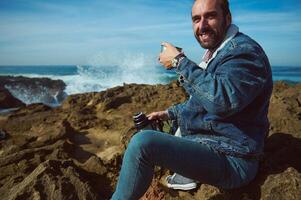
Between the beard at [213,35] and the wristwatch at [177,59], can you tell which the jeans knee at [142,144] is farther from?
the beard at [213,35]

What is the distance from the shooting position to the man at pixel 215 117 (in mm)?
2244

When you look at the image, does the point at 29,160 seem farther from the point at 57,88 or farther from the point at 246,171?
the point at 57,88

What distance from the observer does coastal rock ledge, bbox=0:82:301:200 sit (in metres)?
2.58

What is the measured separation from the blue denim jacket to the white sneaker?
1.44 feet

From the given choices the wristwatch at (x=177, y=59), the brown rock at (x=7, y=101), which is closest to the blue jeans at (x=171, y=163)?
the wristwatch at (x=177, y=59)

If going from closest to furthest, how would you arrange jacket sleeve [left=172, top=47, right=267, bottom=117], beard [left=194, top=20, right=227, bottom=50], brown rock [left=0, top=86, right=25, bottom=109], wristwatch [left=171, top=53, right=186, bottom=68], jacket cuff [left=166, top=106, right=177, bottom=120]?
jacket sleeve [left=172, top=47, right=267, bottom=117] < wristwatch [left=171, top=53, right=186, bottom=68] < beard [left=194, top=20, right=227, bottom=50] < jacket cuff [left=166, top=106, right=177, bottom=120] < brown rock [left=0, top=86, right=25, bottom=109]

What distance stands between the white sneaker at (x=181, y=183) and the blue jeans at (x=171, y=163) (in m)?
0.39

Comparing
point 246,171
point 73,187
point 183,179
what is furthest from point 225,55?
point 73,187

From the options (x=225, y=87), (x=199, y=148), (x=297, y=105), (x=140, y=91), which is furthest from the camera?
(x=140, y=91)

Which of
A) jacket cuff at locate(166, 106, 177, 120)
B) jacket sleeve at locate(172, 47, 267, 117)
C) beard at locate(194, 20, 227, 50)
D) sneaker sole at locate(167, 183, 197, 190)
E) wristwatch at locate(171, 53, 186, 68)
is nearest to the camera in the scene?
jacket sleeve at locate(172, 47, 267, 117)

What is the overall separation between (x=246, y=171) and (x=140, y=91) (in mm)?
7261

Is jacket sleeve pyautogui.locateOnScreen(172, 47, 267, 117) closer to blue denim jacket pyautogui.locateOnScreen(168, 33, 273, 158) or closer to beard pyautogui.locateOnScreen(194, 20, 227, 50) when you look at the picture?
blue denim jacket pyautogui.locateOnScreen(168, 33, 273, 158)

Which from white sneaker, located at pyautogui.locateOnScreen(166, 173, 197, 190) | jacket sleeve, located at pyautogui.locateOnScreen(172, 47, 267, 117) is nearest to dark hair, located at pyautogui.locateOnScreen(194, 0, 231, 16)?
jacket sleeve, located at pyautogui.locateOnScreen(172, 47, 267, 117)

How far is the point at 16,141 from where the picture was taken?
6.12m
